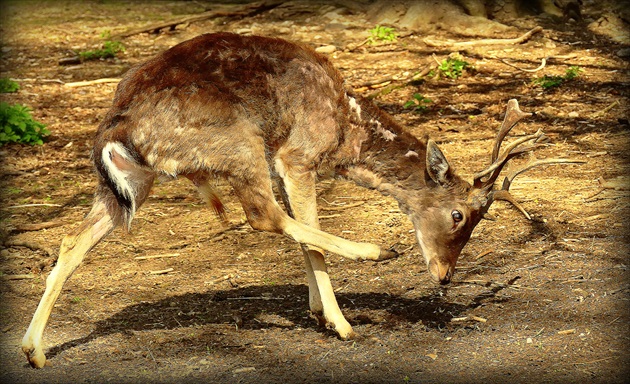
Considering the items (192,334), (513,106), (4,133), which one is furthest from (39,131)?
(513,106)

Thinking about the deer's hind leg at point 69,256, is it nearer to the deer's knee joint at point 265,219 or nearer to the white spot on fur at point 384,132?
the deer's knee joint at point 265,219

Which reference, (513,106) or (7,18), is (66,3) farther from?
(513,106)

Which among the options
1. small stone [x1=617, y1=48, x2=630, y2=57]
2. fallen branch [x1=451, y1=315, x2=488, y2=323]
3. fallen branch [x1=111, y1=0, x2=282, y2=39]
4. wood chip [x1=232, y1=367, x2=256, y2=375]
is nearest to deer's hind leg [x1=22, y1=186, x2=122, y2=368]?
wood chip [x1=232, y1=367, x2=256, y2=375]

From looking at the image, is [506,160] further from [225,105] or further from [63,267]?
[63,267]

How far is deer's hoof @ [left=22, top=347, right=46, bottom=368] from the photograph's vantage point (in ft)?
16.9

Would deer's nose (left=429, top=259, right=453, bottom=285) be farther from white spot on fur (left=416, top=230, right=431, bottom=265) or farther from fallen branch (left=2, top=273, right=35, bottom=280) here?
fallen branch (left=2, top=273, right=35, bottom=280)

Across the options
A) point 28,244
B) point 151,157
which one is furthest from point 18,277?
point 151,157

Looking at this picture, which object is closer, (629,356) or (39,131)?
(629,356)

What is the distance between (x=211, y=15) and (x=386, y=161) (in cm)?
847

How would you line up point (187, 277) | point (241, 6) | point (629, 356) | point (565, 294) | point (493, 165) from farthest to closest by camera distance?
point (241, 6) → point (187, 277) → point (565, 294) → point (493, 165) → point (629, 356)

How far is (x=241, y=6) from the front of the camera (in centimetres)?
1402

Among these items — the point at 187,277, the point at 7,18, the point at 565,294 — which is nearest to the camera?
the point at 565,294

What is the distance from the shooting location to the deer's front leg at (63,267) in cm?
517

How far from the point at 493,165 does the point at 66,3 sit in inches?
469
